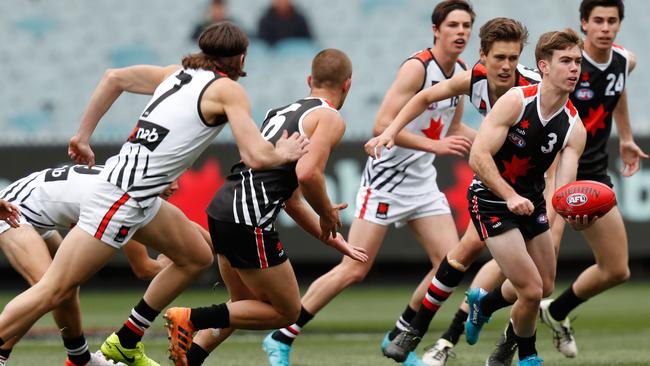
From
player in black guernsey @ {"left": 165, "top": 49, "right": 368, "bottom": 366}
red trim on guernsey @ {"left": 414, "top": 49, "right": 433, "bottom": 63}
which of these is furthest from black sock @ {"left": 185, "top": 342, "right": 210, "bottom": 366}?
red trim on guernsey @ {"left": 414, "top": 49, "right": 433, "bottom": 63}

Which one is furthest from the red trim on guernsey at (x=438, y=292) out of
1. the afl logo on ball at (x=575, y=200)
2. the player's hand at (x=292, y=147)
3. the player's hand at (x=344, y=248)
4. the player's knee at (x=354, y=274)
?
the player's hand at (x=292, y=147)

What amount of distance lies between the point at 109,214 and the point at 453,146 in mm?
2575

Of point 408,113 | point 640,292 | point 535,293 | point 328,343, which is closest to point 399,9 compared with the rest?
point 640,292

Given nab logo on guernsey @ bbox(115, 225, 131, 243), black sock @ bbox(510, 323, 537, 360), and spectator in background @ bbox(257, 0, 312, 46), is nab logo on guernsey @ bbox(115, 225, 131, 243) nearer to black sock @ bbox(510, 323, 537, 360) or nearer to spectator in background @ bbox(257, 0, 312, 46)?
black sock @ bbox(510, 323, 537, 360)

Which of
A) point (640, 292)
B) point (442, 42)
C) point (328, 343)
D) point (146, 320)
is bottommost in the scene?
point (640, 292)

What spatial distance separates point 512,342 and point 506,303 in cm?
31

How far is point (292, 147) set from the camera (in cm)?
634

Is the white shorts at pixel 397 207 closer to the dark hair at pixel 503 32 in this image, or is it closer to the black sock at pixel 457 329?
the black sock at pixel 457 329

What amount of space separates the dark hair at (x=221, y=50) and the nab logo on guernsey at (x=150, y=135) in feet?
1.28

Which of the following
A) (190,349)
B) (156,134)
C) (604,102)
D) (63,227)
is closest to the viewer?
(156,134)

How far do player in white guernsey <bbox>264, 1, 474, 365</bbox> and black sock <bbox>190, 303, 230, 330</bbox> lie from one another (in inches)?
66.2

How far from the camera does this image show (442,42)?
8891 mm

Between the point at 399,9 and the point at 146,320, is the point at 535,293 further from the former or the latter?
the point at 399,9

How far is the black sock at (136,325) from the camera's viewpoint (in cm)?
718
